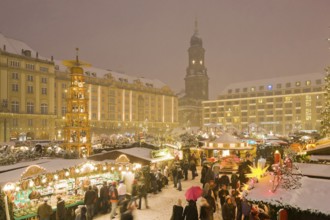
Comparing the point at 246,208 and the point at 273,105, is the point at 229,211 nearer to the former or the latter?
the point at 246,208

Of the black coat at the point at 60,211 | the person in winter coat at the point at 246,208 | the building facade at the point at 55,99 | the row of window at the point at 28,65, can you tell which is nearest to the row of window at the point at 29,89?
the building facade at the point at 55,99

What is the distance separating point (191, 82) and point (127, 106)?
139ft

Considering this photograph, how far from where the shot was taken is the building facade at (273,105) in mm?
89375

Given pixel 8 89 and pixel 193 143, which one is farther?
pixel 8 89

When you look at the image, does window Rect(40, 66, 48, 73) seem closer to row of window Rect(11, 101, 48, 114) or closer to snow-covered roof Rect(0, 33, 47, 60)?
snow-covered roof Rect(0, 33, 47, 60)

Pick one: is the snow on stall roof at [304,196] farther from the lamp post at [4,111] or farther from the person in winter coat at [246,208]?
the lamp post at [4,111]

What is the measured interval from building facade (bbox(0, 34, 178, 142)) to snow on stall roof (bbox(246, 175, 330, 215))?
3712 centimetres

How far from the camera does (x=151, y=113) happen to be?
91.0 m

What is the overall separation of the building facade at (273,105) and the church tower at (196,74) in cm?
663

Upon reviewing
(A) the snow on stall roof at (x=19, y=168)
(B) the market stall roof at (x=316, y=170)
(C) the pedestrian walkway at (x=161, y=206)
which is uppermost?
(B) the market stall roof at (x=316, y=170)

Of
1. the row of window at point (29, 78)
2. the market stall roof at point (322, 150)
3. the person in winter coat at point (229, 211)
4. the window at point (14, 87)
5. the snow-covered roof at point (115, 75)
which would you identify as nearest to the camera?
the market stall roof at point (322, 150)

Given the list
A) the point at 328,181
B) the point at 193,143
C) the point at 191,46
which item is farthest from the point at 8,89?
the point at 191,46

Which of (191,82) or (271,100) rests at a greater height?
(191,82)

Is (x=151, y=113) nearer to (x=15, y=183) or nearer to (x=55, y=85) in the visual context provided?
(x=55, y=85)
